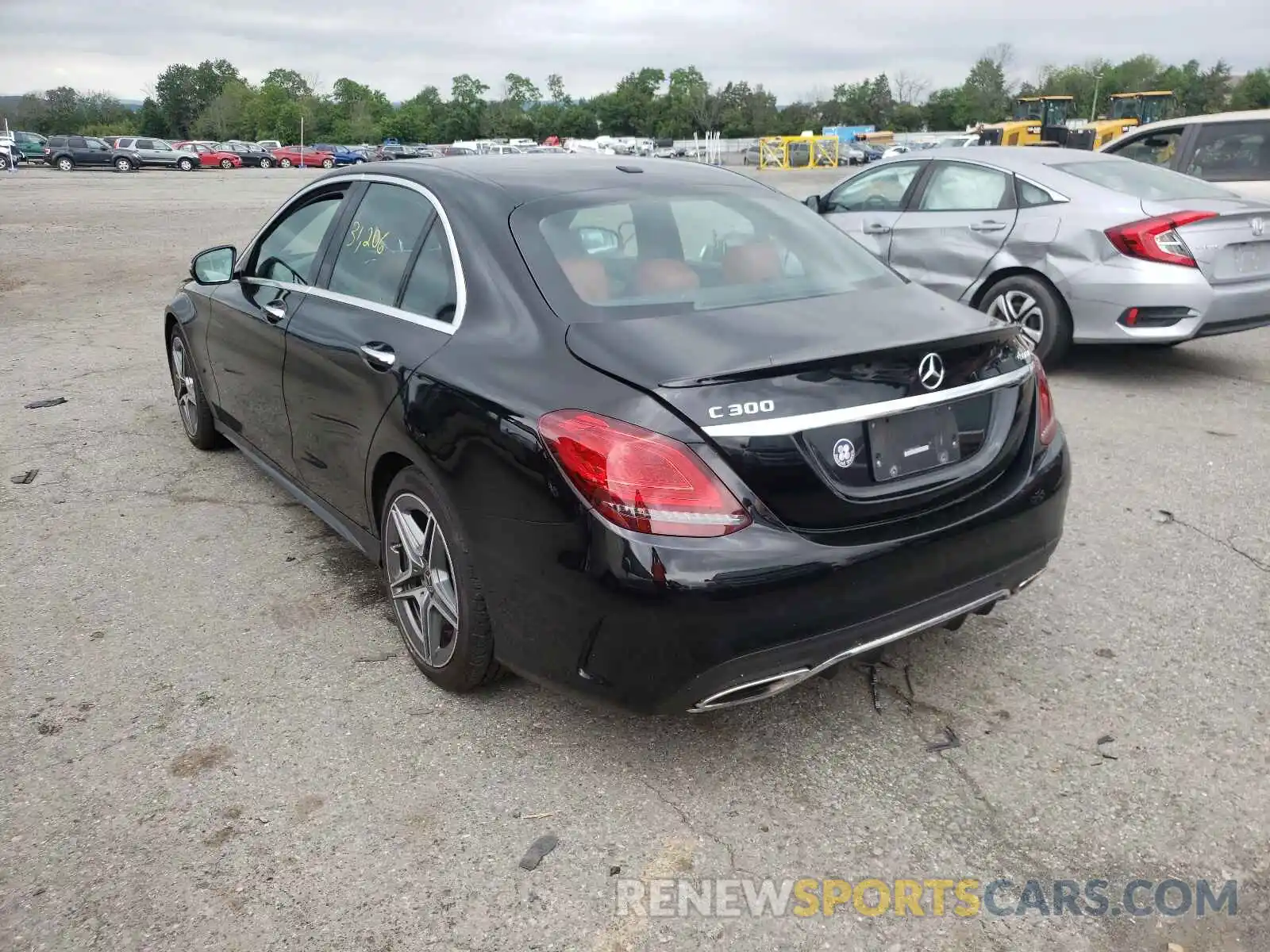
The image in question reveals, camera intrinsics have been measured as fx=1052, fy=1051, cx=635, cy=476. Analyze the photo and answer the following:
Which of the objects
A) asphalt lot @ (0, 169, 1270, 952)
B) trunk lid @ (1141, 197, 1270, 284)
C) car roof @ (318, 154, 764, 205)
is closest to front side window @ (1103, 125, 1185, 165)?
trunk lid @ (1141, 197, 1270, 284)

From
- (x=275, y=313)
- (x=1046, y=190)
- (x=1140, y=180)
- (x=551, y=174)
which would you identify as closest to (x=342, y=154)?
(x=1046, y=190)

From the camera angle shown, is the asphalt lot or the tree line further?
the tree line

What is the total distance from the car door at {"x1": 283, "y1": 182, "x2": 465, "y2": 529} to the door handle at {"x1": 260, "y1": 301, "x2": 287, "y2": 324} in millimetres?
129

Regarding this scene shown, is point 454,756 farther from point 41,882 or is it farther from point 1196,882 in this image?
point 1196,882

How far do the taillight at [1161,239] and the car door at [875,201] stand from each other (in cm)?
185

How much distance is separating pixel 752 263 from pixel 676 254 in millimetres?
247

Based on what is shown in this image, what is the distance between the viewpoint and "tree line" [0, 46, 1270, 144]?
11450 cm

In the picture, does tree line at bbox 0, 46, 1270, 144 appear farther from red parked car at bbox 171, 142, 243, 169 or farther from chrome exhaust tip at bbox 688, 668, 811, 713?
chrome exhaust tip at bbox 688, 668, 811, 713

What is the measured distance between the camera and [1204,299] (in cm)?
656

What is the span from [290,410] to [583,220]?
1.53 meters

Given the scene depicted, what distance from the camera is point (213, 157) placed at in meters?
59.6

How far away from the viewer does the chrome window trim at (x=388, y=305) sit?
10.5ft


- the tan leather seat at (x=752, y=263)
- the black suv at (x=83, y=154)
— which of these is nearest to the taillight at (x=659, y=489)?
the tan leather seat at (x=752, y=263)

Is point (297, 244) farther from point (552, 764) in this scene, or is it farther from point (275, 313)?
point (552, 764)
